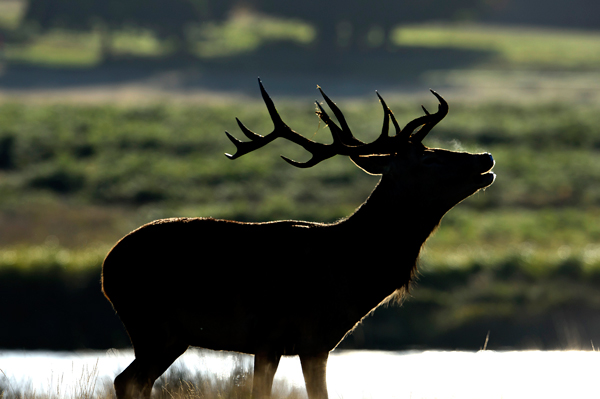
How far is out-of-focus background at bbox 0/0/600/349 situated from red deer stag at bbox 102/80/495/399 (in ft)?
0.50

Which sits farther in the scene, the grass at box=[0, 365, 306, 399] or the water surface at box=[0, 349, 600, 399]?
the water surface at box=[0, 349, 600, 399]

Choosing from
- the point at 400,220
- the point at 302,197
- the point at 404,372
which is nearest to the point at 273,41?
the point at 302,197

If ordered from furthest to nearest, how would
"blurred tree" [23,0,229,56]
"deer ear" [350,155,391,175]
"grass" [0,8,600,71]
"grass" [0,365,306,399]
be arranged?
"blurred tree" [23,0,229,56]
"grass" [0,8,600,71]
"grass" [0,365,306,399]
"deer ear" [350,155,391,175]

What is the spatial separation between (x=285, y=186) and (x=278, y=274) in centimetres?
1552

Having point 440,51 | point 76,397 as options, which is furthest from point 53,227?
point 440,51

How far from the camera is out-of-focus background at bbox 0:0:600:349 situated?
13.9 m

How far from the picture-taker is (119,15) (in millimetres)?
60594

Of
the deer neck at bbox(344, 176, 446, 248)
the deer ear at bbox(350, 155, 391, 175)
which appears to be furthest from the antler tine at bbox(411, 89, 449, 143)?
the deer neck at bbox(344, 176, 446, 248)

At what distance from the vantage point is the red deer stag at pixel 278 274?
549 centimetres

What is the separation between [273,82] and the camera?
4934cm

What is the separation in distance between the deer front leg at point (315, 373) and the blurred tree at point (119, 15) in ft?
182

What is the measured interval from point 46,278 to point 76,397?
7.75 m

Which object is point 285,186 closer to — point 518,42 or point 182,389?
point 182,389

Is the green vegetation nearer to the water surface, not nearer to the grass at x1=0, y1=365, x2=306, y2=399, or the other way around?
the water surface
